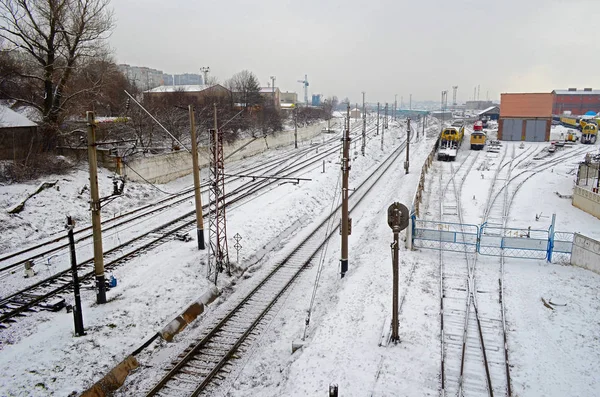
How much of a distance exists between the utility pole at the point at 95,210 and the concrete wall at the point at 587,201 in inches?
814

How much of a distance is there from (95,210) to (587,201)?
21450 millimetres

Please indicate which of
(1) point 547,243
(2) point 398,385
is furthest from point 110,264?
(1) point 547,243

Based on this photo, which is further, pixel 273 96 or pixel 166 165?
pixel 273 96

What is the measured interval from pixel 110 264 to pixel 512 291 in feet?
41.4

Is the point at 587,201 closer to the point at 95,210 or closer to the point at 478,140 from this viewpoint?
the point at 95,210

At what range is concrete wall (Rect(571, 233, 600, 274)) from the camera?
526 inches

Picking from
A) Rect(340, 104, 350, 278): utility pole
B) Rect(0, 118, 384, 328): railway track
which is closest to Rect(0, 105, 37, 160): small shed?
Rect(0, 118, 384, 328): railway track

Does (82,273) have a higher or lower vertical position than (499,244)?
lower

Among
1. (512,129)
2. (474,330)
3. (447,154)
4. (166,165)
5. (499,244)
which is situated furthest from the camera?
(512,129)

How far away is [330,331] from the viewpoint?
10633 millimetres

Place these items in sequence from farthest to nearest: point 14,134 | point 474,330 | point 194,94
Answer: point 194,94
point 14,134
point 474,330

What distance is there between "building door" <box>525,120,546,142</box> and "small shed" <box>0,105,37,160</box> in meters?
49.9

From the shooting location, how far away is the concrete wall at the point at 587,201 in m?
20.3

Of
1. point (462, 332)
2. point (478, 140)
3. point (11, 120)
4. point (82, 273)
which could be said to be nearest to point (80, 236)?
point (82, 273)
